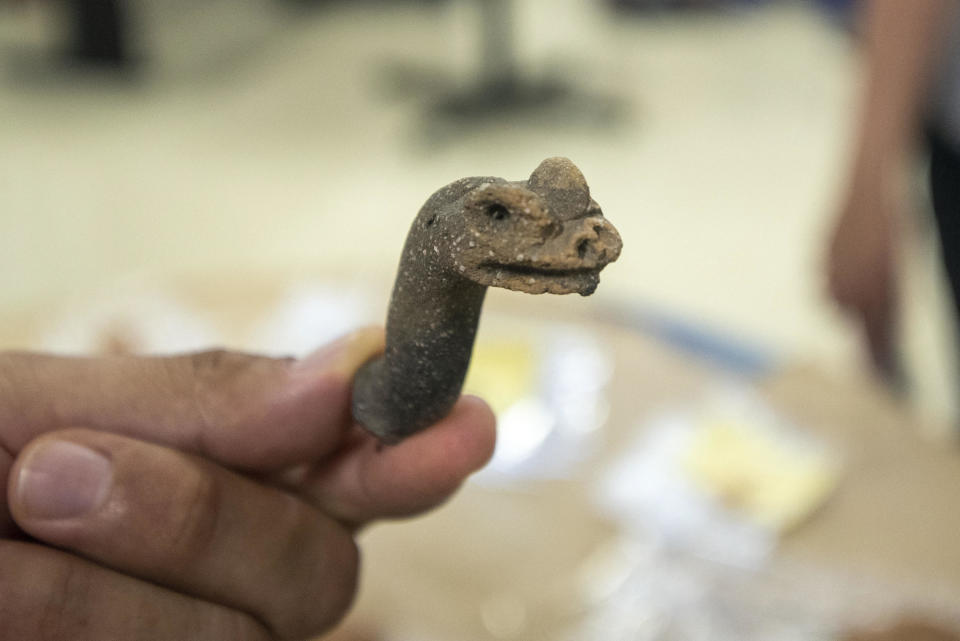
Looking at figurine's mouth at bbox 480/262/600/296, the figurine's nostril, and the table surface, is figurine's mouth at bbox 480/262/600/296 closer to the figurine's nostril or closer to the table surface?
the figurine's nostril

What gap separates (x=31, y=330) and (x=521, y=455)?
98 cm

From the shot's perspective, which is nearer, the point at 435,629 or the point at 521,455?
the point at 435,629

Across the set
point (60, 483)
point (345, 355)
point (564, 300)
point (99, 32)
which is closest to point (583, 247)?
point (345, 355)

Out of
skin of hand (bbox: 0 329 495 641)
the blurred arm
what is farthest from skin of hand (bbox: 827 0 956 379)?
skin of hand (bbox: 0 329 495 641)

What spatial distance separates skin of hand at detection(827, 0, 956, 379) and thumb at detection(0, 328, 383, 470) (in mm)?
1272

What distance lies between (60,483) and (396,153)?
12.3 feet

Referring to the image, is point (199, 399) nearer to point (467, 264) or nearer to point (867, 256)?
point (467, 264)

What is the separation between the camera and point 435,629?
4.03 feet

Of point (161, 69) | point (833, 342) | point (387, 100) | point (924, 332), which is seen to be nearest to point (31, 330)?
point (833, 342)

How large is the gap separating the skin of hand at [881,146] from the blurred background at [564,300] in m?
0.21

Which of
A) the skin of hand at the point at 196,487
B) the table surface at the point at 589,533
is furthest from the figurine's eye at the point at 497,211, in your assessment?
the table surface at the point at 589,533

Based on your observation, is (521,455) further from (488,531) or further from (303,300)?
(303,300)

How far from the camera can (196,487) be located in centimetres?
79

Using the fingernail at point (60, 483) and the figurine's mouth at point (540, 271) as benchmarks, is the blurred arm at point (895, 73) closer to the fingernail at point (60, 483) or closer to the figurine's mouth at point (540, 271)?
the figurine's mouth at point (540, 271)
